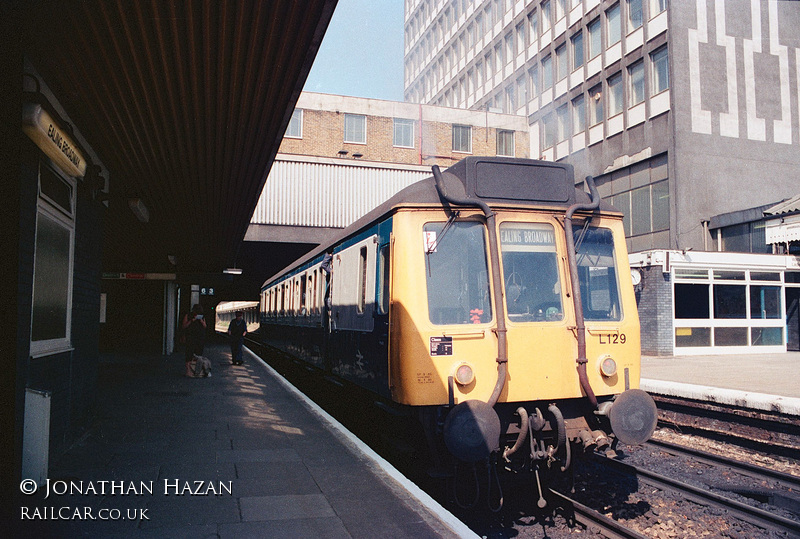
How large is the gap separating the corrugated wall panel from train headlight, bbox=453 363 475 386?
19.9 metres

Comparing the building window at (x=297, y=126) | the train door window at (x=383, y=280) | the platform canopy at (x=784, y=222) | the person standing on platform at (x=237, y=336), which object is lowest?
the person standing on platform at (x=237, y=336)

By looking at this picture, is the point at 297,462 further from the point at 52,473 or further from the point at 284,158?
the point at 284,158

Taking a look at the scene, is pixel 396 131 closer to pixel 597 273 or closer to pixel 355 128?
pixel 355 128

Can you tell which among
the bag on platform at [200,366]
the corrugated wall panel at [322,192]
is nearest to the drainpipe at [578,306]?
the bag on platform at [200,366]

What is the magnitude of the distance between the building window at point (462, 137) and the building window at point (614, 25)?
8882 mm

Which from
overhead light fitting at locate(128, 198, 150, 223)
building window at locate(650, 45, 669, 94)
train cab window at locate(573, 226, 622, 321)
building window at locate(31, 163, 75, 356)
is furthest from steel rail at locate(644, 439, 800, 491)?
building window at locate(650, 45, 669, 94)

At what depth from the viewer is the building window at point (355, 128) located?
31.1 meters

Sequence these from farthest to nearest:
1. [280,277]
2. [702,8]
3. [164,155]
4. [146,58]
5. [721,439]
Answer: [702,8], [280,277], [721,439], [164,155], [146,58]

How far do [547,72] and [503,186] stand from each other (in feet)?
84.5

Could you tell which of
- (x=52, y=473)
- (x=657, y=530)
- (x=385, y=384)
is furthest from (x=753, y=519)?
(x=52, y=473)

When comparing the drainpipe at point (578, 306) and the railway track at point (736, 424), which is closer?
the drainpipe at point (578, 306)

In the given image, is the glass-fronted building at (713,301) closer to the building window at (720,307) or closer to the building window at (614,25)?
the building window at (720,307)

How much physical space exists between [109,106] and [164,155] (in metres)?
1.83

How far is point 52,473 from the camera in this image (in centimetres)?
565
